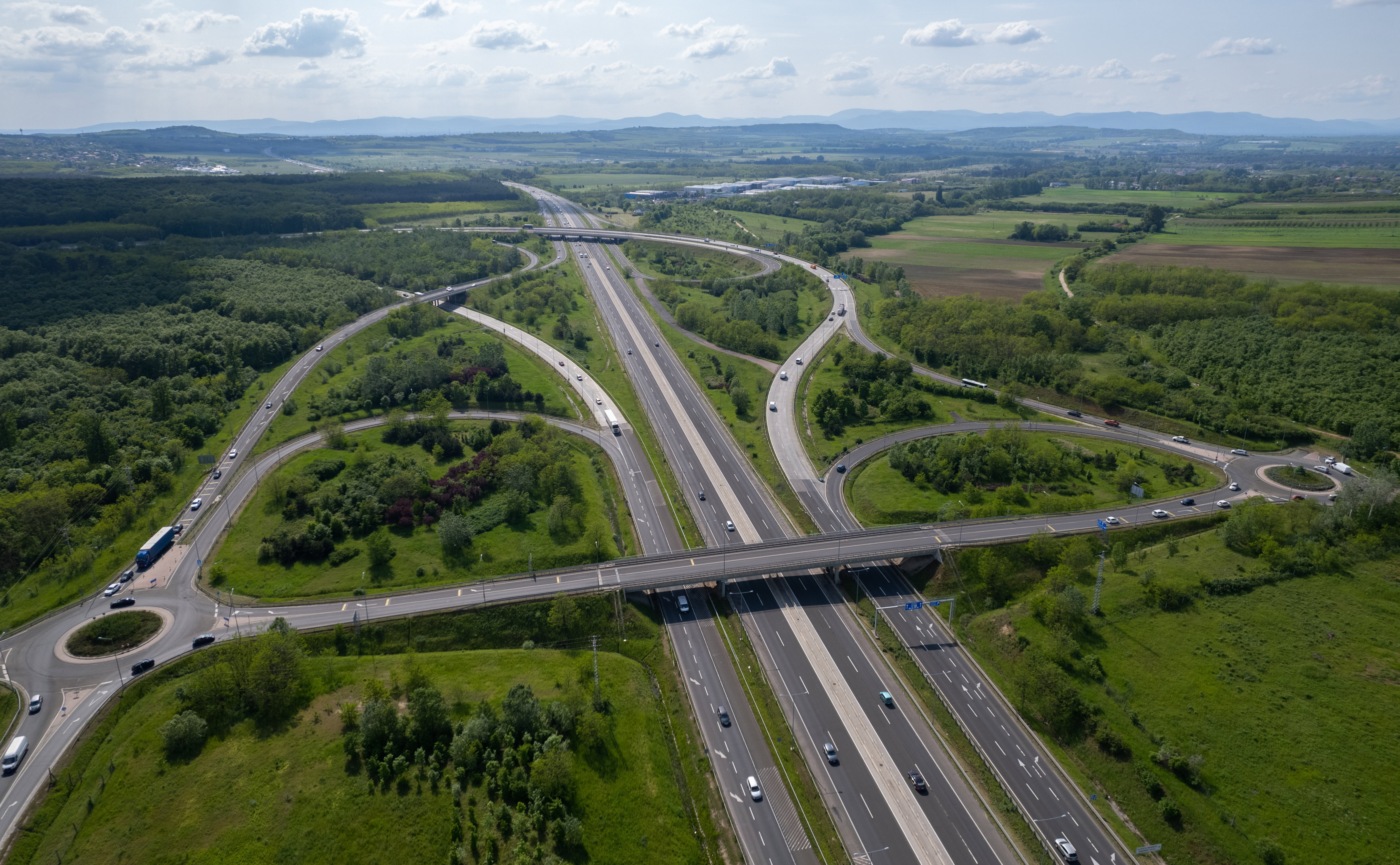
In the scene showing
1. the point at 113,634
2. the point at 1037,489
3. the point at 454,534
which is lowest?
the point at 113,634

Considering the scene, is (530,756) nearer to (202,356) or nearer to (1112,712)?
(1112,712)

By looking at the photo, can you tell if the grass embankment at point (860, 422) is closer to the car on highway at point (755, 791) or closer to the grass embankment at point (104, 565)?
the car on highway at point (755, 791)

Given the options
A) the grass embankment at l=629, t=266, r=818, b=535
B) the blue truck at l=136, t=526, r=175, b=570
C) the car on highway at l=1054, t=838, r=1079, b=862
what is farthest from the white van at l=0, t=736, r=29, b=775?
the car on highway at l=1054, t=838, r=1079, b=862

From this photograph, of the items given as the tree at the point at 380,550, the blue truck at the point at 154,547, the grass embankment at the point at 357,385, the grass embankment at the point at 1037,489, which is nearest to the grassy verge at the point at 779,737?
the grass embankment at the point at 1037,489

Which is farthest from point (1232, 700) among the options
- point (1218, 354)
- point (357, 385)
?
point (357, 385)

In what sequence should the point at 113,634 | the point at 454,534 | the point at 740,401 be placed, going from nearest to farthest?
1. the point at 113,634
2. the point at 454,534
3. the point at 740,401

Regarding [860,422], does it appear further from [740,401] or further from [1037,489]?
[1037,489]

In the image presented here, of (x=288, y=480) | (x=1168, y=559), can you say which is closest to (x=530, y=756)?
(x=288, y=480)
